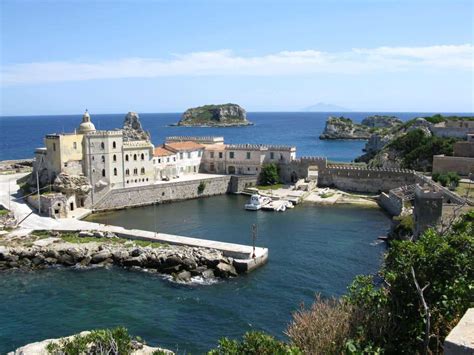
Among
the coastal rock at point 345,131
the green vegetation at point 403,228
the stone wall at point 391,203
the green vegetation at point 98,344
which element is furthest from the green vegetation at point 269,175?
the coastal rock at point 345,131

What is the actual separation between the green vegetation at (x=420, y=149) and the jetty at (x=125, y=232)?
34.4 metres

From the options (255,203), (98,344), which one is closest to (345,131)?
(255,203)

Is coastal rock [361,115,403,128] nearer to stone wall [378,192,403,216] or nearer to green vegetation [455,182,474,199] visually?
stone wall [378,192,403,216]

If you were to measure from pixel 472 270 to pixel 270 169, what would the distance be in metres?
45.1

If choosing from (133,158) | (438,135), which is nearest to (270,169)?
(133,158)

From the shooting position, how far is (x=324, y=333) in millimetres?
14312

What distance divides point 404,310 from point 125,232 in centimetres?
2651

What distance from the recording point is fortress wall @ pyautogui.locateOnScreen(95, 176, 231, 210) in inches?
1982

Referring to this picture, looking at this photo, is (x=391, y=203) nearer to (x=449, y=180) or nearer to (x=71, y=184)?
(x=449, y=180)

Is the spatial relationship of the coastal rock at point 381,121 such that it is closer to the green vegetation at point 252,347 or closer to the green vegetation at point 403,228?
the green vegetation at point 403,228

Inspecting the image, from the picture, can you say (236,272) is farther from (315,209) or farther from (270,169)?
(270,169)

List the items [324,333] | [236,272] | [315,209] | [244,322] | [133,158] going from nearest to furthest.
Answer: [324,333] < [244,322] < [236,272] < [315,209] < [133,158]

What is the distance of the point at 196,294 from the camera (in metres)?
28.0

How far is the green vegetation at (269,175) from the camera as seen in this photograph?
6016 centimetres
